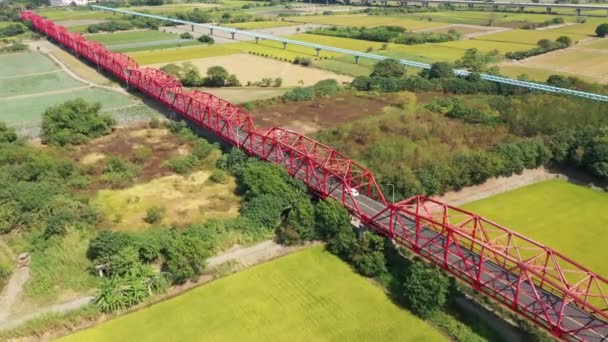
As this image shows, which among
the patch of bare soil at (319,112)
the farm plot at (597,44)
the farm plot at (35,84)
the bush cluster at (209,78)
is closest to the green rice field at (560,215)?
the patch of bare soil at (319,112)

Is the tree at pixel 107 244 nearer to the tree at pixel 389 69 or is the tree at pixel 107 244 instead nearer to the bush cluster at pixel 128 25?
the tree at pixel 389 69

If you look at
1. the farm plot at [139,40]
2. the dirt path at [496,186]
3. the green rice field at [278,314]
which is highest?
the farm plot at [139,40]

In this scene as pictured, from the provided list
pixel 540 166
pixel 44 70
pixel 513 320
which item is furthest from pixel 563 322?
pixel 44 70

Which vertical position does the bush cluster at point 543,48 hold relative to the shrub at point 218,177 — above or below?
above

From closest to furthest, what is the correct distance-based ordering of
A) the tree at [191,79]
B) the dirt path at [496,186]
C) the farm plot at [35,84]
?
the dirt path at [496,186] < the farm plot at [35,84] < the tree at [191,79]

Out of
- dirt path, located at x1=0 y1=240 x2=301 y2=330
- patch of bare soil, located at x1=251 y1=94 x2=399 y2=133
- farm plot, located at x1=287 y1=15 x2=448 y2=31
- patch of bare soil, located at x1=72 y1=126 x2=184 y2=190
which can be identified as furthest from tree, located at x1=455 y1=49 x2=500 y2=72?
dirt path, located at x1=0 y1=240 x2=301 y2=330
